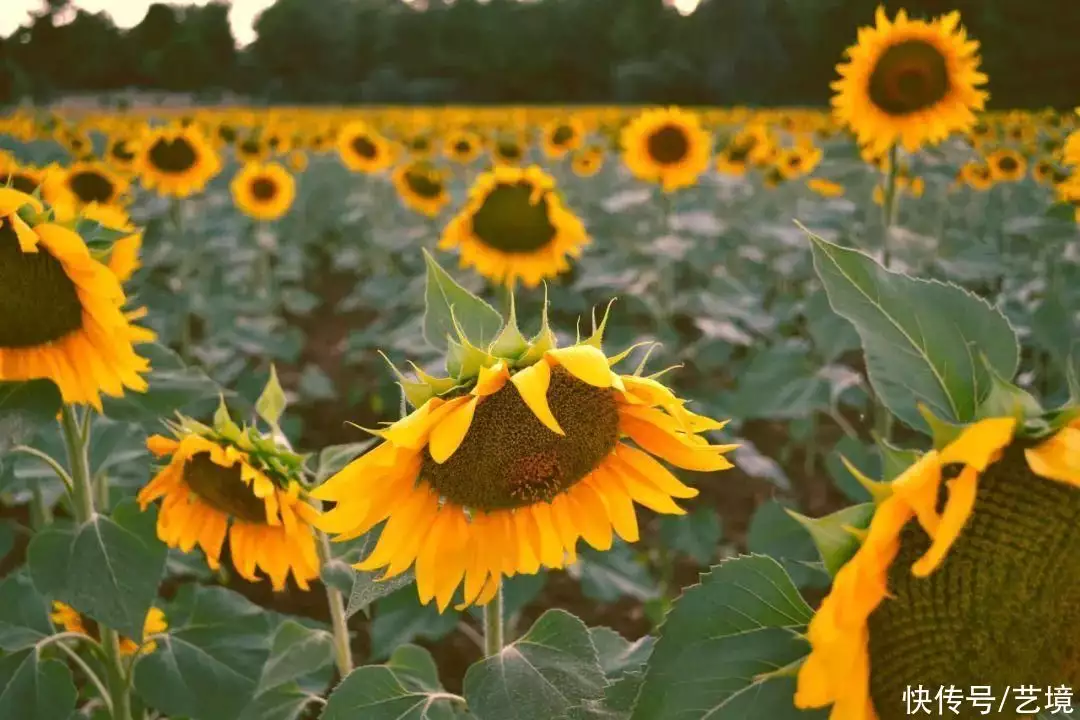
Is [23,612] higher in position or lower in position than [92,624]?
higher

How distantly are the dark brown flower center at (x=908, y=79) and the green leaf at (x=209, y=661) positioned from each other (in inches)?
90.5

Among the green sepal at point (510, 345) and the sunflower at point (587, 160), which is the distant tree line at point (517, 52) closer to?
the sunflower at point (587, 160)

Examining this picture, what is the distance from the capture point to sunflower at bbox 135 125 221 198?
4902 mm

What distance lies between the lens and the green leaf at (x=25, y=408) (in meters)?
1.43

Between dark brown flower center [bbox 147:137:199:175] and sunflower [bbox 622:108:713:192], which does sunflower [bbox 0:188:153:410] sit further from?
dark brown flower center [bbox 147:137:199:175]

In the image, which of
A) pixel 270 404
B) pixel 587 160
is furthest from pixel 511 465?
pixel 587 160

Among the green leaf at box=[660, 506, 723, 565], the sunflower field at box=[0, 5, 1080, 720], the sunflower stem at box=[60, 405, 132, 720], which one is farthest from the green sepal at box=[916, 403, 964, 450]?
the green leaf at box=[660, 506, 723, 565]

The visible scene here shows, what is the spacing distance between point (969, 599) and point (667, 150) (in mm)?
3915

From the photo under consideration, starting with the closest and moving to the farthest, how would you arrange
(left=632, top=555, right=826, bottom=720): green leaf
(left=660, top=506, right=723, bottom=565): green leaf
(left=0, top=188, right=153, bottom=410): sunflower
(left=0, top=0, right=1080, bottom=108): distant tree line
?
(left=632, top=555, right=826, bottom=720): green leaf → (left=0, top=188, right=153, bottom=410): sunflower → (left=660, top=506, right=723, bottom=565): green leaf → (left=0, top=0, right=1080, bottom=108): distant tree line

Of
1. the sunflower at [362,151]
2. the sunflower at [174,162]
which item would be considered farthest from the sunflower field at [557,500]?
the sunflower at [362,151]

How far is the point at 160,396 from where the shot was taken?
5.56ft

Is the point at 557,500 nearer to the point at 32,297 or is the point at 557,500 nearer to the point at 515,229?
the point at 32,297

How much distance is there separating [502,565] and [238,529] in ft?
2.18

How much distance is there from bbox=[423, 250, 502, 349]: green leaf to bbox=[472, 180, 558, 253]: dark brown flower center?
2355 mm
